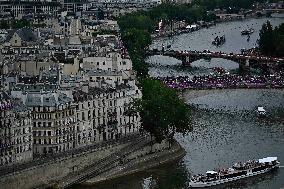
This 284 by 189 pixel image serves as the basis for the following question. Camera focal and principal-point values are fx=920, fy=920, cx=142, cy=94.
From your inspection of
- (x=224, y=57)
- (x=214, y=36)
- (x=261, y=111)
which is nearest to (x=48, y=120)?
(x=261, y=111)

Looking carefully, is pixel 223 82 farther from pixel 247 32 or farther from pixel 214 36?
pixel 247 32

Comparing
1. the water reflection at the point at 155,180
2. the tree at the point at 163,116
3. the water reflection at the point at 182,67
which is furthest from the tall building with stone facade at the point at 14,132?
the water reflection at the point at 182,67

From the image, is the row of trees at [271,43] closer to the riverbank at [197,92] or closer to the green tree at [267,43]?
the green tree at [267,43]

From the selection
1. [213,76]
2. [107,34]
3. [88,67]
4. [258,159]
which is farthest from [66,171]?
[107,34]

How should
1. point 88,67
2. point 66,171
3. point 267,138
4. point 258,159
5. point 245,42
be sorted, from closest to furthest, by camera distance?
point 66,171, point 258,159, point 267,138, point 88,67, point 245,42

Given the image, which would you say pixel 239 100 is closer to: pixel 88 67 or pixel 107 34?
pixel 88 67

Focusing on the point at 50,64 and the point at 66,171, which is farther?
the point at 50,64

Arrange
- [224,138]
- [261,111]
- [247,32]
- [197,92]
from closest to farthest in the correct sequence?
[224,138], [261,111], [197,92], [247,32]

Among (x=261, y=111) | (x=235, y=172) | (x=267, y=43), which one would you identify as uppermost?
(x=267, y=43)
